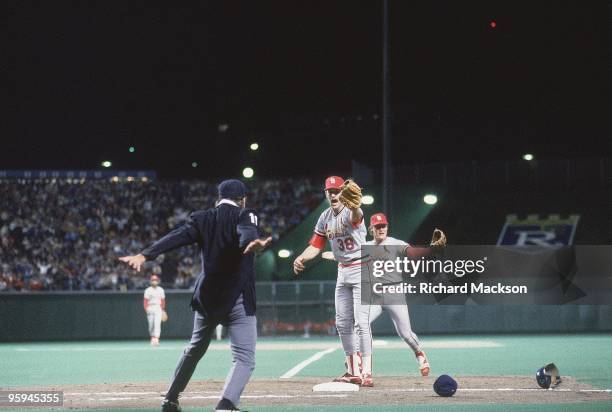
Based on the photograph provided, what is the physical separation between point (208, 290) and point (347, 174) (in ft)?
116

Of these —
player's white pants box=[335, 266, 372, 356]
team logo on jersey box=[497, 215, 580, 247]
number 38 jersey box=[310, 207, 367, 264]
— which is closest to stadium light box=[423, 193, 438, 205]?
team logo on jersey box=[497, 215, 580, 247]

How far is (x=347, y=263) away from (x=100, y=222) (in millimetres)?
28923

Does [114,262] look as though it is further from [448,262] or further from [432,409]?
[432,409]

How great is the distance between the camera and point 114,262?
34.5 m

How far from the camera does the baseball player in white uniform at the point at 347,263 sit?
1071 centimetres

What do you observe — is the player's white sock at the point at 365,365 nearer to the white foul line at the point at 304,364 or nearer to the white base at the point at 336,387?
the white base at the point at 336,387

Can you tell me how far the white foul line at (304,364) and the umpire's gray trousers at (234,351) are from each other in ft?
16.2

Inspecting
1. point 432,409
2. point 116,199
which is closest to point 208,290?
point 432,409

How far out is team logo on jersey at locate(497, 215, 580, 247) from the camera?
31312 mm

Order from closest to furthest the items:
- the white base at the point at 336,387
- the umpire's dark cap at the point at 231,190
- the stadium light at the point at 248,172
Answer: the umpire's dark cap at the point at 231,190
the white base at the point at 336,387
the stadium light at the point at 248,172

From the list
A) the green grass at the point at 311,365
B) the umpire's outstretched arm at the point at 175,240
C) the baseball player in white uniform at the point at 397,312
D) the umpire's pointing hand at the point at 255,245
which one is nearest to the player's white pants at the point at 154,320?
the green grass at the point at 311,365

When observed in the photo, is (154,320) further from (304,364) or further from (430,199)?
(430,199)

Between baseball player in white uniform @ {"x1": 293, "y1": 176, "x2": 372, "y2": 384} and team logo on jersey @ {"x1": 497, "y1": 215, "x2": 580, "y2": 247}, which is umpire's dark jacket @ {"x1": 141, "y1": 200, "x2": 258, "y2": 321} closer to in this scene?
baseball player in white uniform @ {"x1": 293, "y1": 176, "x2": 372, "y2": 384}

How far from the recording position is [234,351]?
25.8ft
